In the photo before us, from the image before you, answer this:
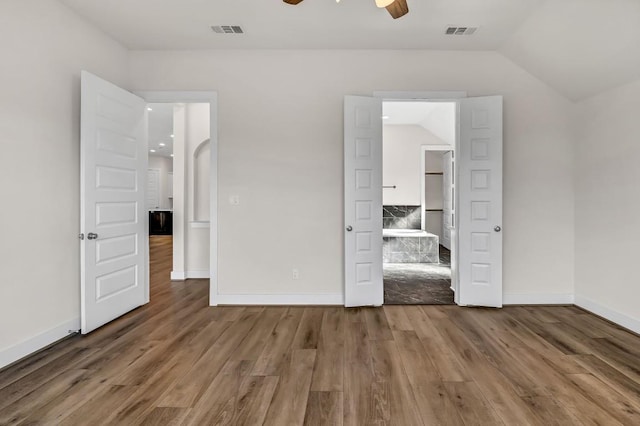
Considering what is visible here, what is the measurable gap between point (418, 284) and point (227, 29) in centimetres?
394

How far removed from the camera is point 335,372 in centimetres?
225

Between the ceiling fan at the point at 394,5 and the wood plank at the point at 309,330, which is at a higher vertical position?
the ceiling fan at the point at 394,5

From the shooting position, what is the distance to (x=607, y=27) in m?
2.66

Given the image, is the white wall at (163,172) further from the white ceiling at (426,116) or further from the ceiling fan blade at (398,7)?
the ceiling fan blade at (398,7)

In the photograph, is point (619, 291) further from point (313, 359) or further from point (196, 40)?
point (196, 40)

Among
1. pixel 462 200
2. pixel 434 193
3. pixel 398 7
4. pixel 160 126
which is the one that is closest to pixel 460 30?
pixel 398 7

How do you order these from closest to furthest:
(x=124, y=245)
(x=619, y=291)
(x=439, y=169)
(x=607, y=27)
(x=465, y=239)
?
(x=607, y=27) < (x=619, y=291) < (x=124, y=245) < (x=465, y=239) < (x=439, y=169)

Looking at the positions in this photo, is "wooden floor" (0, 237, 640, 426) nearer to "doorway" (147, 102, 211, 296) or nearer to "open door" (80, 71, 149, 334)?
"open door" (80, 71, 149, 334)

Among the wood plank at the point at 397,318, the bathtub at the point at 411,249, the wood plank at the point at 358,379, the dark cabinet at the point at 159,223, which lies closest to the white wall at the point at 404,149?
the bathtub at the point at 411,249

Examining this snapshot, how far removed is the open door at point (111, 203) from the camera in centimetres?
294

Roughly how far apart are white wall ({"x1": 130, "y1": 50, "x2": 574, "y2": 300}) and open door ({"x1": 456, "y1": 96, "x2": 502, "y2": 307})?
0.63ft

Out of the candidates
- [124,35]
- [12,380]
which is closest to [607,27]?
[124,35]

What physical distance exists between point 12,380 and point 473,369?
3.09 m

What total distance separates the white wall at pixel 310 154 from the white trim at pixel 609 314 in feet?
0.66
